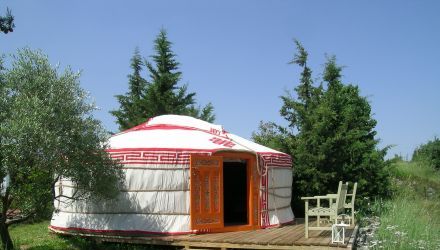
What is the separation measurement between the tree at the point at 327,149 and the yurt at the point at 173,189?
7.22 feet

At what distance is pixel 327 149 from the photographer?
9.70 metres

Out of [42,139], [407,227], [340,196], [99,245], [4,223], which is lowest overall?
[99,245]

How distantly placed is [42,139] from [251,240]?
9.49 feet

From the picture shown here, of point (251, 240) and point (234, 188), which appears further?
point (234, 188)

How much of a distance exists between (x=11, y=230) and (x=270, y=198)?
514 centimetres

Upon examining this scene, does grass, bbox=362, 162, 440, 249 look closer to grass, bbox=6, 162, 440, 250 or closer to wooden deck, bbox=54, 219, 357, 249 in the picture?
grass, bbox=6, 162, 440, 250

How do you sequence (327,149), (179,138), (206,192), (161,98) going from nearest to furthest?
1. (206,192)
2. (179,138)
3. (327,149)
4. (161,98)

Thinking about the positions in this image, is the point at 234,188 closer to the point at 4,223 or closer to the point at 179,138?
the point at 179,138

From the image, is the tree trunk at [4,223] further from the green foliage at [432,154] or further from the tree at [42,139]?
the green foliage at [432,154]

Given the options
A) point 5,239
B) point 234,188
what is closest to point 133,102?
point 234,188

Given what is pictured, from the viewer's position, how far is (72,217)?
7.35 meters

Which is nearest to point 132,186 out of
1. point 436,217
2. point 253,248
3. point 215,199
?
point 215,199

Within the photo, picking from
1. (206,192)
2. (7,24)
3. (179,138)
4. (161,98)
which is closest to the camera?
(7,24)

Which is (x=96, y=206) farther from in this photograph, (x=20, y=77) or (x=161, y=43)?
(x=161, y=43)
